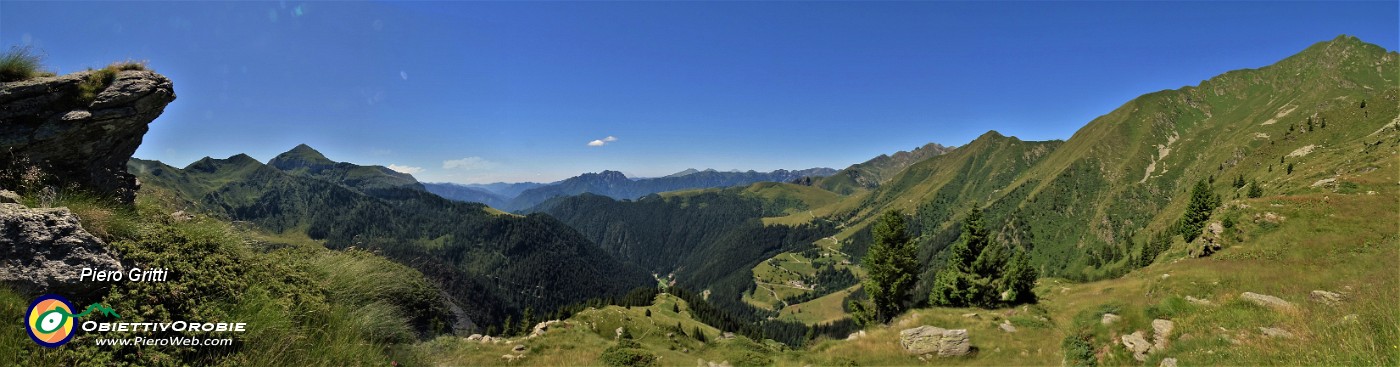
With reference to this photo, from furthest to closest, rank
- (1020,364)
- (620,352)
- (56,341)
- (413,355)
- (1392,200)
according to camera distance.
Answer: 1. (1392,200)
2. (620,352)
3. (1020,364)
4. (413,355)
5. (56,341)

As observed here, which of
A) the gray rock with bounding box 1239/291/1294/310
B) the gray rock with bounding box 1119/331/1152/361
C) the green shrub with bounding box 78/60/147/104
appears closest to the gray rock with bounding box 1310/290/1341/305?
the gray rock with bounding box 1239/291/1294/310

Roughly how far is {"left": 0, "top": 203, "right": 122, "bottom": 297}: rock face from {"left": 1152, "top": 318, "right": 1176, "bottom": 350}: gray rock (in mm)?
22128

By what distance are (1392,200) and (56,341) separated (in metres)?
70.1

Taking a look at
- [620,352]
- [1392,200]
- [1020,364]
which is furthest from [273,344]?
[1392,200]

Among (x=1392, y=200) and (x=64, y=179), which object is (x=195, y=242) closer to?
(x=64, y=179)

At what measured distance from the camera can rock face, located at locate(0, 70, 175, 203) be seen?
31.6ft

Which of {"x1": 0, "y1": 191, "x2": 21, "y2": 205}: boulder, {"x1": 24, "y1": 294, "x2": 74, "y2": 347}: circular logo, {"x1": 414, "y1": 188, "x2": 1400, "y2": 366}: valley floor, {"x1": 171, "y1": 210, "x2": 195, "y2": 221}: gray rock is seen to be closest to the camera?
{"x1": 24, "y1": 294, "x2": 74, "y2": 347}: circular logo

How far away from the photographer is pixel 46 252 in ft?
20.7

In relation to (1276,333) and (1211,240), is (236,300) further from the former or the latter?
(1211,240)

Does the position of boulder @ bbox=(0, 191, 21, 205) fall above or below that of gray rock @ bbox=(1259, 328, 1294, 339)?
above

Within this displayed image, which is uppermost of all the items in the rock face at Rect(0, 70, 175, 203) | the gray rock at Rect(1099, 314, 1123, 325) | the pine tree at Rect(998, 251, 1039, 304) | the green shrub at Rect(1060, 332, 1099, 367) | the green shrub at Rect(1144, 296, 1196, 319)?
the rock face at Rect(0, 70, 175, 203)

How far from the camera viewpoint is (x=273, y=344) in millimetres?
6996

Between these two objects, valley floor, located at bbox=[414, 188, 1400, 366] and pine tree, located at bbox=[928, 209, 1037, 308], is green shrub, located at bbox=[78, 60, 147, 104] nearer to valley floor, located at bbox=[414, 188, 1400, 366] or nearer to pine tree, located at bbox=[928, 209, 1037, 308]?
valley floor, located at bbox=[414, 188, 1400, 366]

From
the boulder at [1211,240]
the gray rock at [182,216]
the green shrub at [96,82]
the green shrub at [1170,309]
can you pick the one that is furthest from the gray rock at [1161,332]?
the boulder at [1211,240]
